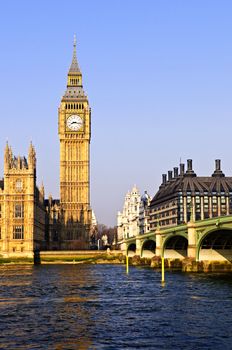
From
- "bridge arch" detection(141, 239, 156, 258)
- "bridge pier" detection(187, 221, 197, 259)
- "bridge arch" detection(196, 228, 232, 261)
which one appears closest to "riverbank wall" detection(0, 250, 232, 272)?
"bridge arch" detection(141, 239, 156, 258)

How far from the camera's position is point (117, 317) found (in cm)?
5156

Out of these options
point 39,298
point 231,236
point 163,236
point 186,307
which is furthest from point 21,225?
point 186,307

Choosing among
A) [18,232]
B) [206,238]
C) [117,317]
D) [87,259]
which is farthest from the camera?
[87,259]

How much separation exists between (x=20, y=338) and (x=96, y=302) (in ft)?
70.0

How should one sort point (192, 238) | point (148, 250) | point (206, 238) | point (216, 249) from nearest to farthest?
point (192, 238) → point (206, 238) → point (216, 249) → point (148, 250)

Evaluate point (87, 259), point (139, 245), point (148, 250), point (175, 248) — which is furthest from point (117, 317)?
point (87, 259)

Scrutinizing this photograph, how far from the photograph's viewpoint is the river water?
4056 cm

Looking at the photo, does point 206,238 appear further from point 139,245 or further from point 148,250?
point 148,250

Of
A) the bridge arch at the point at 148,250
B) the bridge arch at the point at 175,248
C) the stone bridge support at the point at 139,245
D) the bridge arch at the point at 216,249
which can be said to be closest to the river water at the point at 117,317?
the bridge arch at the point at 216,249

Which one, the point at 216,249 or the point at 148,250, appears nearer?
the point at 216,249

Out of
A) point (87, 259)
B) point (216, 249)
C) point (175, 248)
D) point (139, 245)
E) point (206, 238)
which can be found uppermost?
point (206, 238)

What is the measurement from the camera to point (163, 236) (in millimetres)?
132125

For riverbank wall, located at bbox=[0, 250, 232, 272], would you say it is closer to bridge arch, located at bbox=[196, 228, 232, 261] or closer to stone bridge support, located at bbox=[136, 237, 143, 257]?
stone bridge support, located at bbox=[136, 237, 143, 257]

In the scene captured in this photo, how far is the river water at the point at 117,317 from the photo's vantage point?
4056 cm
